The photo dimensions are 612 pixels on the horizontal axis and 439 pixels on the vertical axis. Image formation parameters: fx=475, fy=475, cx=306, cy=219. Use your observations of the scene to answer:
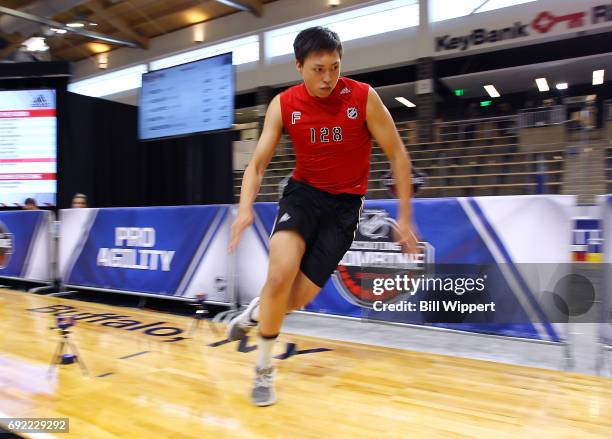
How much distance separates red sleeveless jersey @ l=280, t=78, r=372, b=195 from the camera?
82.8 inches

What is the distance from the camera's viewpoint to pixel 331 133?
2109mm

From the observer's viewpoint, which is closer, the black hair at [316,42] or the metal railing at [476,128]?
the black hair at [316,42]

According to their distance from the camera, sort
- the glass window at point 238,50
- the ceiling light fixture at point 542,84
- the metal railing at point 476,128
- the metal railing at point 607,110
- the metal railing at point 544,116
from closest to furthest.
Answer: the metal railing at point 544,116
the metal railing at point 607,110
the metal railing at point 476,128
the ceiling light fixture at point 542,84
the glass window at point 238,50

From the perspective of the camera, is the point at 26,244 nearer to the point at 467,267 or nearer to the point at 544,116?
the point at 467,267

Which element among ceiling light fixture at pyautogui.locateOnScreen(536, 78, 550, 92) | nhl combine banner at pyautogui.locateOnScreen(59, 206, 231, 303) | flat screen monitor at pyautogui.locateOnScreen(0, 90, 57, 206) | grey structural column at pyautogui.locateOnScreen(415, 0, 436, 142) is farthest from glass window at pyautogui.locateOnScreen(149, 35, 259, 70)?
nhl combine banner at pyautogui.locateOnScreen(59, 206, 231, 303)

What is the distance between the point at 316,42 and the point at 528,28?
33.8 ft

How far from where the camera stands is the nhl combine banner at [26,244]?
5.89m

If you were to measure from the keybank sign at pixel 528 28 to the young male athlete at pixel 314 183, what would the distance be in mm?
10022

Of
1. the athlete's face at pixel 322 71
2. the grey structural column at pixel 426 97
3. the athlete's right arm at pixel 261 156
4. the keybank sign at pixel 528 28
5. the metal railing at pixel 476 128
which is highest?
the keybank sign at pixel 528 28

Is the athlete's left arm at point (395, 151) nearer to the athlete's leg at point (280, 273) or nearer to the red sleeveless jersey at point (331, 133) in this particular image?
the red sleeveless jersey at point (331, 133)

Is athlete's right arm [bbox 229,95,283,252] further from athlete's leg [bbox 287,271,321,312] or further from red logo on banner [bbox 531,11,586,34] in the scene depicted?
red logo on banner [bbox 531,11,586,34]

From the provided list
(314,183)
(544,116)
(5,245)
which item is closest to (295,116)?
(314,183)

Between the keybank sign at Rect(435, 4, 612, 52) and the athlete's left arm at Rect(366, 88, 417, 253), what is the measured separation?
1002cm

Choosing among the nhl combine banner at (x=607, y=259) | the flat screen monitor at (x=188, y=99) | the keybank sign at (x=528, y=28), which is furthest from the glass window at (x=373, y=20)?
the nhl combine banner at (x=607, y=259)
